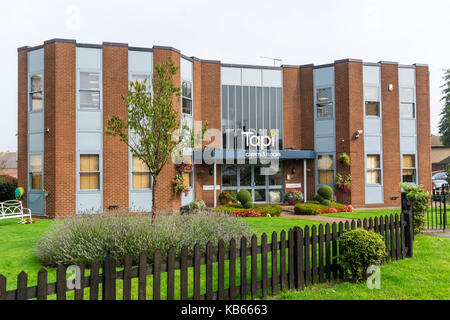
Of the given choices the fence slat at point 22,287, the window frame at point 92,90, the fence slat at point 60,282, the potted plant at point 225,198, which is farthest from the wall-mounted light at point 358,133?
the fence slat at point 22,287

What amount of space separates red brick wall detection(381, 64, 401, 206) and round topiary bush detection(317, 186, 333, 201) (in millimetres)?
3918

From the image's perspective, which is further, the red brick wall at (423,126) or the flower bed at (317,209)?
the red brick wall at (423,126)

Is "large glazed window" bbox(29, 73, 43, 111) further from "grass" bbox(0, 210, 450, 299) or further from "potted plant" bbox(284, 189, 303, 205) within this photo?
"potted plant" bbox(284, 189, 303, 205)

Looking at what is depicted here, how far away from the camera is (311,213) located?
15.3 meters

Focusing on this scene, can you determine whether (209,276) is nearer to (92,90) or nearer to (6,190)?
(92,90)

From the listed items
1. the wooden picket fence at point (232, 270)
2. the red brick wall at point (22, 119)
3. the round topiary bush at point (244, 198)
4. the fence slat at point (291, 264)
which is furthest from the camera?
the round topiary bush at point (244, 198)

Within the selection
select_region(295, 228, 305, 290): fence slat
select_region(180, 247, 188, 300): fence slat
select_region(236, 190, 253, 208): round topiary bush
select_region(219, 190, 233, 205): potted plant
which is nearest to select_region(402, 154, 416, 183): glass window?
select_region(236, 190, 253, 208): round topiary bush

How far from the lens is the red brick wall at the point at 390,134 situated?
18797 mm

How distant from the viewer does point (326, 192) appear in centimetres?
1712

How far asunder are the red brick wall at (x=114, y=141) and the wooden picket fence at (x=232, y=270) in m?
10.1

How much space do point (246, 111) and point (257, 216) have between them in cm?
691

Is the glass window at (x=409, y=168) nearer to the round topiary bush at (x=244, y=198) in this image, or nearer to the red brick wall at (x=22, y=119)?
the round topiary bush at (x=244, y=198)

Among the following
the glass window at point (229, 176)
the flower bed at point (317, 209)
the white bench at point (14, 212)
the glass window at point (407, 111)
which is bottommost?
the flower bed at point (317, 209)
